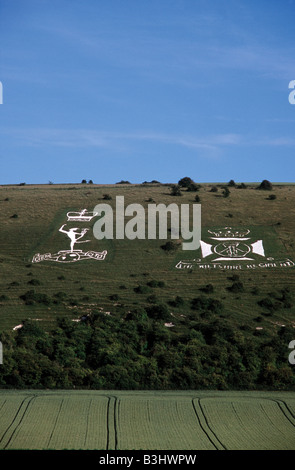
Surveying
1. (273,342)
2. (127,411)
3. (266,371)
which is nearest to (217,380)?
(266,371)

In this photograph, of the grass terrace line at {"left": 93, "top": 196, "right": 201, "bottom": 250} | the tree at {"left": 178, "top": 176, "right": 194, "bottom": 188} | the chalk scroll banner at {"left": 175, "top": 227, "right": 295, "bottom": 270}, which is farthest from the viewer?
the tree at {"left": 178, "top": 176, "right": 194, "bottom": 188}

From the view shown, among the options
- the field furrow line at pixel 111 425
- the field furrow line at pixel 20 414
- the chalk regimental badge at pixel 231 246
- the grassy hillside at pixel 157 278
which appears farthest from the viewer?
the chalk regimental badge at pixel 231 246

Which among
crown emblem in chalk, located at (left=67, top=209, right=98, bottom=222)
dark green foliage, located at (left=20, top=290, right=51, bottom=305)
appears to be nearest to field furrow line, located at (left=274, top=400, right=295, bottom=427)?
dark green foliage, located at (left=20, top=290, right=51, bottom=305)

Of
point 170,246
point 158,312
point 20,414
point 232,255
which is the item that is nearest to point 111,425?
point 20,414

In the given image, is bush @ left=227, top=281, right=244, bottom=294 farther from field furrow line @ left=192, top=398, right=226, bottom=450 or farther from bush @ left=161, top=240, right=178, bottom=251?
field furrow line @ left=192, top=398, right=226, bottom=450

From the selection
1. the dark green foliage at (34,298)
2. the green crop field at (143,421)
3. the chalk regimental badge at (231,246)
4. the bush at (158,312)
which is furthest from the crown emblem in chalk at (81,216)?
the green crop field at (143,421)

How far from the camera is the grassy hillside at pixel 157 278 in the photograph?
9412cm

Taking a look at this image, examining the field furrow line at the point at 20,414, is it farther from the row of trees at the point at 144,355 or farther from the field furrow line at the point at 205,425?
the field furrow line at the point at 205,425

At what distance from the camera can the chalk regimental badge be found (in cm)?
11562

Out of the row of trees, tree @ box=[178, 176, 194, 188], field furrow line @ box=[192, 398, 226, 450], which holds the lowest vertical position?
field furrow line @ box=[192, 398, 226, 450]

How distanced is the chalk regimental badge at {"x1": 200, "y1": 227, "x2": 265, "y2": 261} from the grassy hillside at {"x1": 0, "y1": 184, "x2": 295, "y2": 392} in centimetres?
136

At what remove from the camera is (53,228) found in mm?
129125

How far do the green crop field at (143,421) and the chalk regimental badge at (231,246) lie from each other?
166ft
